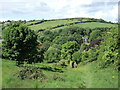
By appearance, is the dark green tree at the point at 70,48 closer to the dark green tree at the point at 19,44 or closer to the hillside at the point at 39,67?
the hillside at the point at 39,67

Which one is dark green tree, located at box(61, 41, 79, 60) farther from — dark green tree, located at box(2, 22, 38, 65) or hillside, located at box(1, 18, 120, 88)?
dark green tree, located at box(2, 22, 38, 65)

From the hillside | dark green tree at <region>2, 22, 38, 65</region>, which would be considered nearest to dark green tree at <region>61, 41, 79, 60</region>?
the hillside

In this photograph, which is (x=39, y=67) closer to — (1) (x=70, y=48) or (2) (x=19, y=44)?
(2) (x=19, y=44)

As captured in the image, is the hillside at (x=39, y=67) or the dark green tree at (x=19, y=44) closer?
the hillside at (x=39, y=67)

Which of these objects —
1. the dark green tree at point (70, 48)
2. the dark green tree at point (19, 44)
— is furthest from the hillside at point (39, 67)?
the dark green tree at point (70, 48)

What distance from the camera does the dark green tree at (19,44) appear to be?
914 inches

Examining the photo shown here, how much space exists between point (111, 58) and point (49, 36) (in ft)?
334

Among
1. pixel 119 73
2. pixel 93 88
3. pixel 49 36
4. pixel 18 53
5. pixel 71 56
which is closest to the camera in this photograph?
pixel 93 88

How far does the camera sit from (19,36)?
77.0 feet

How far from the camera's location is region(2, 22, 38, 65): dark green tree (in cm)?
2322

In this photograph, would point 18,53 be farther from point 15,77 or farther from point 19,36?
point 15,77

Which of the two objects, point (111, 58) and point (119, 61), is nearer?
point (119, 61)

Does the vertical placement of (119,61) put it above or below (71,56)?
above

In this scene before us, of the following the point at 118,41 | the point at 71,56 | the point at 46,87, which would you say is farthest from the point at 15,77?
the point at 71,56
